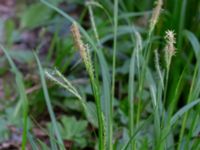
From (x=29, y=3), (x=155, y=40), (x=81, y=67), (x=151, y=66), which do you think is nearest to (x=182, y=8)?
(x=155, y=40)

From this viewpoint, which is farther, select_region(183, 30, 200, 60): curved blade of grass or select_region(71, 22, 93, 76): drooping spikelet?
select_region(183, 30, 200, 60): curved blade of grass

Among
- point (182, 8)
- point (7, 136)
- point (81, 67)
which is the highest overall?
point (182, 8)

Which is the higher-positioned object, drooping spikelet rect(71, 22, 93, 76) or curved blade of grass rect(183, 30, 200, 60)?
drooping spikelet rect(71, 22, 93, 76)

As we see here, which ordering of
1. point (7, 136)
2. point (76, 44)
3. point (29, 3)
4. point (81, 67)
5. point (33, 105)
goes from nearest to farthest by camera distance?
point (76, 44) < point (7, 136) < point (33, 105) < point (81, 67) < point (29, 3)

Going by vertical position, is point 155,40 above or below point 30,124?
above

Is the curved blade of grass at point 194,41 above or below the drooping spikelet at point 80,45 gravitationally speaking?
below

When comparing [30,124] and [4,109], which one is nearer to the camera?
[30,124]

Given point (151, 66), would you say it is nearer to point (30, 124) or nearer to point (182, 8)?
point (182, 8)

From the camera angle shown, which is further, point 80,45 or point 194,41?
point 194,41

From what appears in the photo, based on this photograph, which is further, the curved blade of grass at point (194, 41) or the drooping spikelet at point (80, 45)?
the curved blade of grass at point (194, 41)

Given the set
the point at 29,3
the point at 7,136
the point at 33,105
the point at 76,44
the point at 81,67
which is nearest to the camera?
the point at 76,44

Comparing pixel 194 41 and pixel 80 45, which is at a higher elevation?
pixel 80 45
